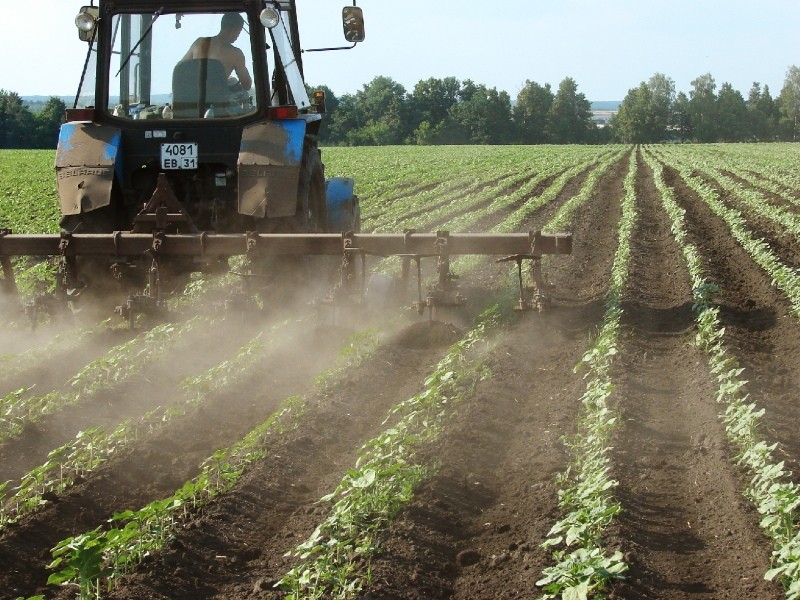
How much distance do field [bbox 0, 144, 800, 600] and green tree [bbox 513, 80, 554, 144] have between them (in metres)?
90.2

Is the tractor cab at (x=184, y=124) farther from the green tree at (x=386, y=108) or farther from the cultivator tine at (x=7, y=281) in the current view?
the green tree at (x=386, y=108)

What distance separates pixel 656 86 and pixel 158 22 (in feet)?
437

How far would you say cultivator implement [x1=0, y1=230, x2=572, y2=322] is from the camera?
24.8 ft

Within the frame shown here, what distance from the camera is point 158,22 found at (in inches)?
315

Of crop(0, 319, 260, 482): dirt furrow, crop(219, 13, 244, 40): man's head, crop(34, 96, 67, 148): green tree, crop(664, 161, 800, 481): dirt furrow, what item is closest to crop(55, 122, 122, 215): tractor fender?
crop(219, 13, 244, 40): man's head

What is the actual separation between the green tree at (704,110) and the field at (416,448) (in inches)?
3994

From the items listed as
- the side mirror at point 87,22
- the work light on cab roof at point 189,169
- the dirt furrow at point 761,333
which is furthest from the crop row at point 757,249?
the side mirror at point 87,22

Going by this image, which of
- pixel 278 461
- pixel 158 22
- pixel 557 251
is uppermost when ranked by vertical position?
pixel 158 22

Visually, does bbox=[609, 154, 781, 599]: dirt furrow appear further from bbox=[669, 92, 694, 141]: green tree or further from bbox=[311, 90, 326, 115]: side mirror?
bbox=[669, 92, 694, 141]: green tree

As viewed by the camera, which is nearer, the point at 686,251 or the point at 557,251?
the point at 557,251

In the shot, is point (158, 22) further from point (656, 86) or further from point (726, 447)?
point (656, 86)

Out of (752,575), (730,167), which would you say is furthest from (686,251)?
(730,167)

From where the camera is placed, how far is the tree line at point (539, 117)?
9019 centimetres

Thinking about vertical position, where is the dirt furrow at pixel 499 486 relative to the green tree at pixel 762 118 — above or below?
below
